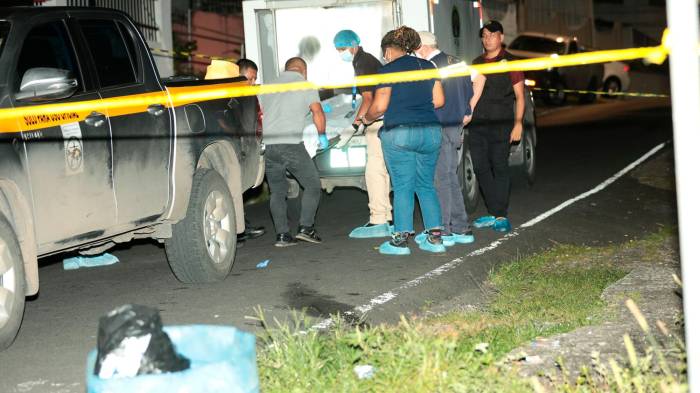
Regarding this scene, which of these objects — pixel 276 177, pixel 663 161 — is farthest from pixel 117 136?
pixel 663 161

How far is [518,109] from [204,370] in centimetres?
720

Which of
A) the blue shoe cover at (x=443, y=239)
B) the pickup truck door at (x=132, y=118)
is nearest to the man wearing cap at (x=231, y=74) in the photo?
the blue shoe cover at (x=443, y=239)

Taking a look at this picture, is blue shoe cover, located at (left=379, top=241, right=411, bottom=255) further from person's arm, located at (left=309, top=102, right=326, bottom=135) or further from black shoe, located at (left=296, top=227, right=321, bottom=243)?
person's arm, located at (left=309, top=102, right=326, bottom=135)

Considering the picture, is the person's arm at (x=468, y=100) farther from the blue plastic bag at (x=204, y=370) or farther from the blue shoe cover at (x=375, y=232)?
the blue plastic bag at (x=204, y=370)

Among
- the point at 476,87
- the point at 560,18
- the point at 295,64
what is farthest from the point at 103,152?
the point at 560,18

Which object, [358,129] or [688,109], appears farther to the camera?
[358,129]

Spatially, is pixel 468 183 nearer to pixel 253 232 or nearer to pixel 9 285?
pixel 253 232

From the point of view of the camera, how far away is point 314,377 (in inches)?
198

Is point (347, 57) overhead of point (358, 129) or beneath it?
overhead

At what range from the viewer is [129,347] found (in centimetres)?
376

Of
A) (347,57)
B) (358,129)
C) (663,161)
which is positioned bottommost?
(663,161)

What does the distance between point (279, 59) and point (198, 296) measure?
5960 mm

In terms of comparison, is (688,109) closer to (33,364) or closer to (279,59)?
(33,364)

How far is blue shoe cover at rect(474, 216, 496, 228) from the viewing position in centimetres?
1066
